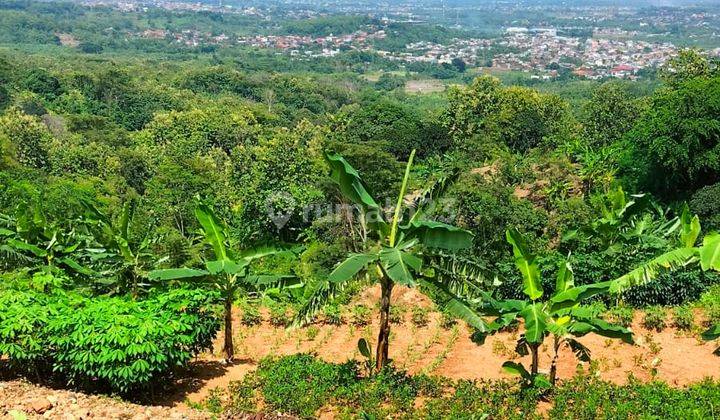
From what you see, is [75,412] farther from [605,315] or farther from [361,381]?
[605,315]

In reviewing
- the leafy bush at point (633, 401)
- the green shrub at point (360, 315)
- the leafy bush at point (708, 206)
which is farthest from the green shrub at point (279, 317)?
the leafy bush at point (708, 206)

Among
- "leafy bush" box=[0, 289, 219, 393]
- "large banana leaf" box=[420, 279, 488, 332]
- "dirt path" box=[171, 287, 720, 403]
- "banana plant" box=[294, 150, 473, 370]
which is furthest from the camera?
"dirt path" box=[171, 287, 720, 403]

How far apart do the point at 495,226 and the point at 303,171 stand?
10.2m

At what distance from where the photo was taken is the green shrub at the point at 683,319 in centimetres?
912

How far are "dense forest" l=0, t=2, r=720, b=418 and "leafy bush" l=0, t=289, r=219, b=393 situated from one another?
2 cm

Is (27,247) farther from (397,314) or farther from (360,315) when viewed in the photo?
(397,314)

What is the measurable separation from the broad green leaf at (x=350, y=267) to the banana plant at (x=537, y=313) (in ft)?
3.76

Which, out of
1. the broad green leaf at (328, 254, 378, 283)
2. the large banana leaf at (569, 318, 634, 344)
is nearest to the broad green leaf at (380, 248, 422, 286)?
the broad green leaf at (328, 254, 378, 283)

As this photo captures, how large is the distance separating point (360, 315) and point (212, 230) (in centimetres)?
302

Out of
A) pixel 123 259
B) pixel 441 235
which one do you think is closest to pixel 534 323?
pixel 441 235

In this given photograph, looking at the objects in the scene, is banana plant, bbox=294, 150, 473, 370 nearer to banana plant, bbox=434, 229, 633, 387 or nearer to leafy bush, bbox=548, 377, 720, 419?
banana plant, bbox=434, 229, 633, 387

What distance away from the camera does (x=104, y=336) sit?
6457 mm

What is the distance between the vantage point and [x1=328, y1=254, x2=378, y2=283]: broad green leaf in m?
6.56

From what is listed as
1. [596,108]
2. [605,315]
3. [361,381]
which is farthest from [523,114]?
[361,381]
